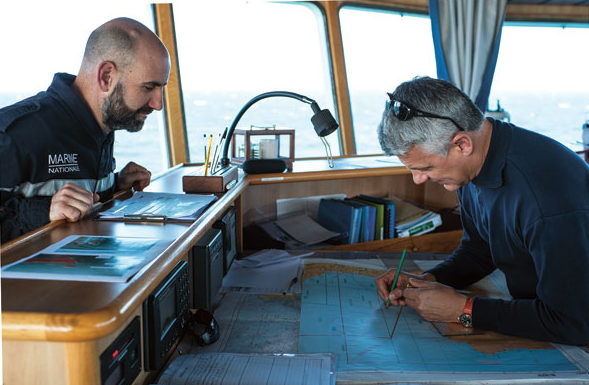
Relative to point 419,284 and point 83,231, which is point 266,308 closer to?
point 419,284

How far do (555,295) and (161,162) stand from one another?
274cm

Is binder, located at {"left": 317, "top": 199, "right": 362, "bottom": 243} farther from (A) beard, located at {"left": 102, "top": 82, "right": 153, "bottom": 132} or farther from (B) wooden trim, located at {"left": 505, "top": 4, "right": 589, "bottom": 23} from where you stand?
(B) wooden trim, located at {"left": 505, "top": 4, "right": 589, "bottom": 23}

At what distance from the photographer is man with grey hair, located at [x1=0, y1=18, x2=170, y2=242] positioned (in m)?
1.50

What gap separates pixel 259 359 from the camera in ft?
3.69

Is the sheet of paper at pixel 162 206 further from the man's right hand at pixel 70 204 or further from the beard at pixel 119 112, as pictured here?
the beard at pixel 119 112

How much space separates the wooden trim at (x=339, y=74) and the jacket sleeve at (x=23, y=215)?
2797 millimetres

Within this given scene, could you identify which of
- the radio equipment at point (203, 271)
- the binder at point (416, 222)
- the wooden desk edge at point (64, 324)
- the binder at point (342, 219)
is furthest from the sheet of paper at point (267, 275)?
the wooden desk edge at point (64, 324)

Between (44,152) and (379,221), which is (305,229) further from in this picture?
(44,152)

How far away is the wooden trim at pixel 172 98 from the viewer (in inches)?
126

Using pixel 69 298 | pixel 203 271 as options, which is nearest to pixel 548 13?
pixel 203 271

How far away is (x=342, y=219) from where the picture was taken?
2375mm

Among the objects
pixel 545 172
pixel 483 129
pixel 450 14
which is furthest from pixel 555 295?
pixel 450 14

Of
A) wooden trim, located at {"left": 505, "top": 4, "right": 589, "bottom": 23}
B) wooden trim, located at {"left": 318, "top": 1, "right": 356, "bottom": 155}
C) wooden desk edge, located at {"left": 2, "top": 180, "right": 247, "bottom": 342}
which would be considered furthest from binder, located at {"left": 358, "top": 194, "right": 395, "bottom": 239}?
wooden trim, located at {"left": 505, "top": 4, "right": 589, "bottom": 23}

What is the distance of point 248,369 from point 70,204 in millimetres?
597
